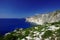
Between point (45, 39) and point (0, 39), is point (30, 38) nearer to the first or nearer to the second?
point (45, 39)

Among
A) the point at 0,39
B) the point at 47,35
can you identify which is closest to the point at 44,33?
Answer: the point at 47,35

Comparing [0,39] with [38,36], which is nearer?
[38,36]

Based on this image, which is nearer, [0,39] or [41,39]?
[41,39]

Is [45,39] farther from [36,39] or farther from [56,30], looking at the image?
[56,30]

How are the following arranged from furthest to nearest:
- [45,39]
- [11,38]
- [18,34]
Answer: [18,34], [11,38], [45,39]

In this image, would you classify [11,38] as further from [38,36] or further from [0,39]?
[38,36]

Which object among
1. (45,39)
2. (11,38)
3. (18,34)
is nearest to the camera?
(45,39)

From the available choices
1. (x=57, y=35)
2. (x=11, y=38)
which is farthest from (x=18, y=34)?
(x=57, y=35)

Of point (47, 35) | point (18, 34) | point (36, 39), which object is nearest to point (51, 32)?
point (47, 35)
